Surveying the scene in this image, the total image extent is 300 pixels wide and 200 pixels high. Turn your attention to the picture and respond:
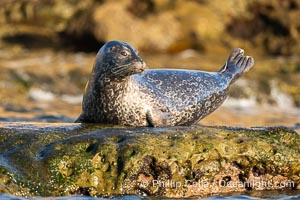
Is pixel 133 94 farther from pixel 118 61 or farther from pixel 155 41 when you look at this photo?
pixel 155 41

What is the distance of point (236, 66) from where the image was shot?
30.3 feet

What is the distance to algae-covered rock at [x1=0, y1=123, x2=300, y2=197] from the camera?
20.2 ft

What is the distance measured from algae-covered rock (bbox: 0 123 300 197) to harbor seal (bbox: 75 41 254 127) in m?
0.45

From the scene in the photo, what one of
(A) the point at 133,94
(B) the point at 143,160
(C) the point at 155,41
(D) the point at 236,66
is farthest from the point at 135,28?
(B) the point at 143,160

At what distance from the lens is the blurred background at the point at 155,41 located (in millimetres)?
16344

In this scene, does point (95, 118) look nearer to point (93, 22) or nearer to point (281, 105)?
point (281, 105)

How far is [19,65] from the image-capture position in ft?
58.2

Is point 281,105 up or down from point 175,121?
up

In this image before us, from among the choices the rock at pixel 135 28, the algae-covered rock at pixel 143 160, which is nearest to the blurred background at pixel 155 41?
the rock at pixel 135 28

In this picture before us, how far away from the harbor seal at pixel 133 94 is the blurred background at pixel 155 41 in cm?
687

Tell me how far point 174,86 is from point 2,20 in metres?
15.7

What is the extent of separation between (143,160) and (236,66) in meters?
3.20

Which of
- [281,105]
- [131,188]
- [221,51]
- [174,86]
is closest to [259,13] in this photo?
[221,51]

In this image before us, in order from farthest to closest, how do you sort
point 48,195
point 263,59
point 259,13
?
point 259,13
point 263,59
point 48,195
